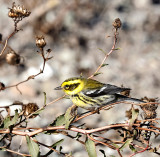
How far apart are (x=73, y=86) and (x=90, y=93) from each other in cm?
15

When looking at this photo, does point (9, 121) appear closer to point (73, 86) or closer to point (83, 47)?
point (73, 86)

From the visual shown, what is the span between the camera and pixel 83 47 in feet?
18.7

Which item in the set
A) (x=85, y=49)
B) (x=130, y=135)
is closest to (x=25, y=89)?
(x=85, y=49)

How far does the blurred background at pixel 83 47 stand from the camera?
15.5 ft

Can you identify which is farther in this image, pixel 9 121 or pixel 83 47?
pixel 83 47

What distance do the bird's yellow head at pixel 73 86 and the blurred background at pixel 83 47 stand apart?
2.03m

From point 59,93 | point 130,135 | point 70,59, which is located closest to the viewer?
point 130,135

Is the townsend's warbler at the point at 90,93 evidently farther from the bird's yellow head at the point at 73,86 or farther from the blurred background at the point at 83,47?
the blurred background at the point at 83,47

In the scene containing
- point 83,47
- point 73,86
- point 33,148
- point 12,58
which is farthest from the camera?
point 83,47

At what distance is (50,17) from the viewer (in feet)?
19.6

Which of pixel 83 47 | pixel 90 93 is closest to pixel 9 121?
pixel 90 93

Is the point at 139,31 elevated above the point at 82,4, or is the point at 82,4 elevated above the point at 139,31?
the point at 82,4

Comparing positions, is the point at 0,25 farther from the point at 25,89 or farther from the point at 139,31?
the point at 139,31

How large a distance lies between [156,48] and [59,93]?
90.0 inches
